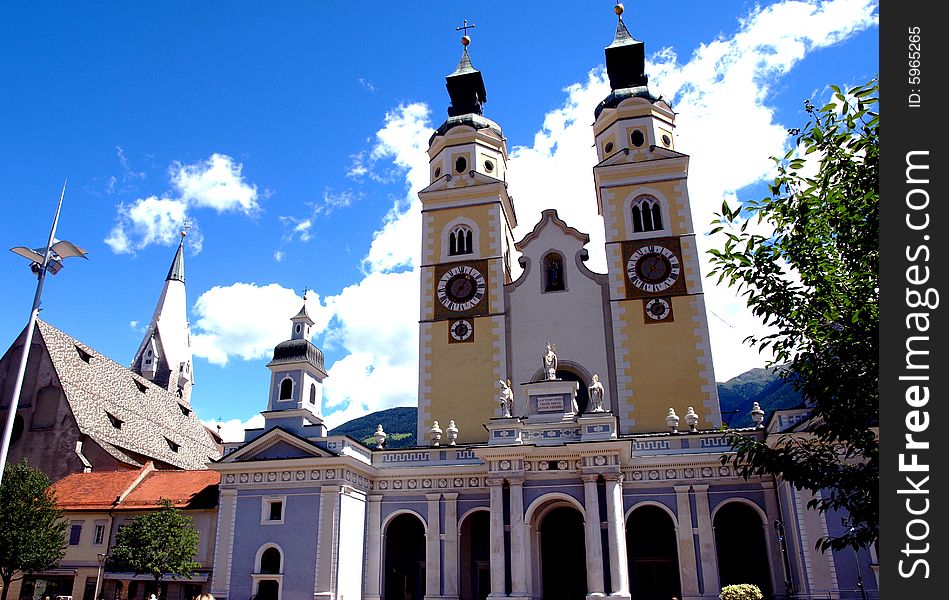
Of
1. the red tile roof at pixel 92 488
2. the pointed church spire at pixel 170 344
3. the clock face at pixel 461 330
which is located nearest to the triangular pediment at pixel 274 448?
the red tile roof at pixel 92 488

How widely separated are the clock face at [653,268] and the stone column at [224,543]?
2055 cm

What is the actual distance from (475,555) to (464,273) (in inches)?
548

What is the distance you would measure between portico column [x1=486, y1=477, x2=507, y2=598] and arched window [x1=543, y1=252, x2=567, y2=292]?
37.3ft

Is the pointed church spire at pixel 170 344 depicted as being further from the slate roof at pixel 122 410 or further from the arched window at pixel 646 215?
the arched window at pixel 646 215

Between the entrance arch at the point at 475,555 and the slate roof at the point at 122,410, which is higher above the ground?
the slate roof at the point at 122,410

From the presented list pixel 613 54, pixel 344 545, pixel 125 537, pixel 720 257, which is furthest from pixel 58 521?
pixel 613 54

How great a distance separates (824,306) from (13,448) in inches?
1712

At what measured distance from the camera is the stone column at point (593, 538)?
2473 cm

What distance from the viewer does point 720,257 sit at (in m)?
10.6

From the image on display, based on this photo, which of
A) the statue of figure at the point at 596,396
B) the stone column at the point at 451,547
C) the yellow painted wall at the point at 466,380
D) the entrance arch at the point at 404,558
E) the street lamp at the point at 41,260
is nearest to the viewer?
the street lamp at the point at 41,260

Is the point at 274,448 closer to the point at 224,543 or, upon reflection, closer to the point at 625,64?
the point at 224,543

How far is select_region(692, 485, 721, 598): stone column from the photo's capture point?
83.6 feet

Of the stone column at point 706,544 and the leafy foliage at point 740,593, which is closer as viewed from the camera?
the leafy foliage at point 740,593

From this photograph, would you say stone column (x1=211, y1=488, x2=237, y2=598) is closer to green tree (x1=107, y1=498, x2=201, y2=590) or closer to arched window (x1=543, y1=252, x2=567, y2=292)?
green tree (x1=107, y1=498, x2=201, y2=590)
